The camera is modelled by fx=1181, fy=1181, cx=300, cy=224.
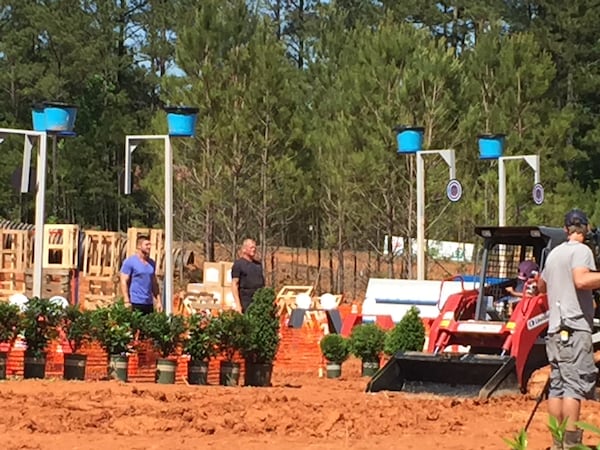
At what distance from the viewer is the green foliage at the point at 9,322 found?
12.7 meters

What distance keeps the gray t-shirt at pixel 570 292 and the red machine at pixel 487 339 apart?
3.50m

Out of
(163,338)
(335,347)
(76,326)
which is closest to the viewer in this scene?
(76,326)

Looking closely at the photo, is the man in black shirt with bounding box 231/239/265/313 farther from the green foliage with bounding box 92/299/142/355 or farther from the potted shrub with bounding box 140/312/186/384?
the green foliage with bounding box 92/299/142/355

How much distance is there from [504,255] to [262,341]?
3324 millimetres

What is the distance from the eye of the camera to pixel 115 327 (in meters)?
12.8

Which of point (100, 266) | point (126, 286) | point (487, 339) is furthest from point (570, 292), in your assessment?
point (100, 266)

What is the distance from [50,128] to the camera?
50.4ft

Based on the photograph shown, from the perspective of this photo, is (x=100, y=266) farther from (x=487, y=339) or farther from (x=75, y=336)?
(x=487, y=339)

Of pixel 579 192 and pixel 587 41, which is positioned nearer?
pixel 579 192

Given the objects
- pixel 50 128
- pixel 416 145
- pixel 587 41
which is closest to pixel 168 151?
pixel 50 128

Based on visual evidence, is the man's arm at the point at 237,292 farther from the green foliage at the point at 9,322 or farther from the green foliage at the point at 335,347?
the green foliage at the point at 9,322

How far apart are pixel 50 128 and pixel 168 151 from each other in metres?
1.72

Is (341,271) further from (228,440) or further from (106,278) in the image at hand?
(228,440)

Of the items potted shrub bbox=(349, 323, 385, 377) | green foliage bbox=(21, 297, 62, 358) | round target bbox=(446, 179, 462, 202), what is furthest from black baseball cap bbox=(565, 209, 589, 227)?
round target bbox=(446, 179, 462, 202)
